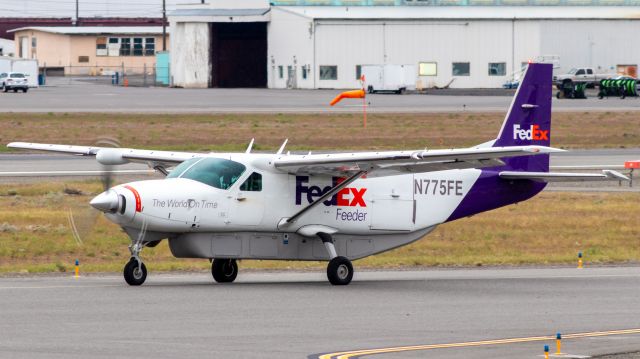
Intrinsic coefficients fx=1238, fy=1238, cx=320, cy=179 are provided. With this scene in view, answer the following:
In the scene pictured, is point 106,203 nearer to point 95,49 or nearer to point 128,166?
point 128,166

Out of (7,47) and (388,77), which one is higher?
(7,47)

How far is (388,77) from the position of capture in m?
90.7

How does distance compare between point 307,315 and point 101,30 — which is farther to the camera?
point 101,30

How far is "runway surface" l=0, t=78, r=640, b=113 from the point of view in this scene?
69250mm

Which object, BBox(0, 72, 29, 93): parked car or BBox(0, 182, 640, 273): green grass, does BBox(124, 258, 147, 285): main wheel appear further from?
BBox(0, 72, 29, 93): parked car

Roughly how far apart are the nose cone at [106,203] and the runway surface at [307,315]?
1294 mm

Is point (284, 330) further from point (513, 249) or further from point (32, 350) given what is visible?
point (513, 249)

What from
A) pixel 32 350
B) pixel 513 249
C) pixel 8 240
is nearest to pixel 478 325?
pixel 32 350

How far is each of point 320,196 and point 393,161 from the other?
173cm

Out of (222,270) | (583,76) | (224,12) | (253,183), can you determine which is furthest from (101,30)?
(253,183)

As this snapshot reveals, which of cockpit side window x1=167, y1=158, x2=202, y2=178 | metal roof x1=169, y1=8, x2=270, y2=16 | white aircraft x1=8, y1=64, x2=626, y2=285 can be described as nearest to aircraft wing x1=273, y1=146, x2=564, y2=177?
white aircraft x1=8, y1=64, x2=626, y2=285

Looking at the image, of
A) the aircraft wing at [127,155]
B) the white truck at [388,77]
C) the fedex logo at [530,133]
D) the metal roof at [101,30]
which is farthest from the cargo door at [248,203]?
the metal roof at [101,30]

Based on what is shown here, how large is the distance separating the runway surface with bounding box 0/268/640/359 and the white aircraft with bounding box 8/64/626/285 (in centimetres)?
68

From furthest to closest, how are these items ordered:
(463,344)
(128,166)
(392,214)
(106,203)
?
(128,166)
(392,214)
(106,203)
(463,344)
